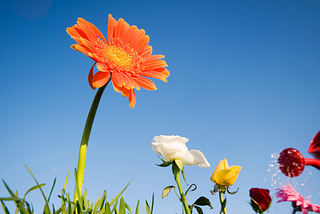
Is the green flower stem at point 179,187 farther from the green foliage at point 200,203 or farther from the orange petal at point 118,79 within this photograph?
the orange petal at point 118,79

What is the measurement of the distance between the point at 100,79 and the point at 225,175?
31.4 inches

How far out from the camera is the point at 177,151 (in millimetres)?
1189

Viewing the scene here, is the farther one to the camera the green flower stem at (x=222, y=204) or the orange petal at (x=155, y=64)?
the orange petal at (x=155, y=64)

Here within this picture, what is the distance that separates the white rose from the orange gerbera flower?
0.28 m

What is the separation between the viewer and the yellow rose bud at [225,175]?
1.12 metres

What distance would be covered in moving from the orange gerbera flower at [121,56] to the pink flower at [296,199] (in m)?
0.84

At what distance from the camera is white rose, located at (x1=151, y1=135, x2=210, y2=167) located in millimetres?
1177

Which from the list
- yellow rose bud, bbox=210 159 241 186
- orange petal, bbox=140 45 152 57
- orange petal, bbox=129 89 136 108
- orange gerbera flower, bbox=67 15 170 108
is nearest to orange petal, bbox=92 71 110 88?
orange gerbera flower, bbox=67 15 170 108

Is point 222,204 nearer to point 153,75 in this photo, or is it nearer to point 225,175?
point 225,175

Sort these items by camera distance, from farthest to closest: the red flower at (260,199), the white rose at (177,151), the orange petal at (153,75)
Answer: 1. the orange petal at (153,75)
2. the white rose at (177,151)
3. the red flower at (260,199)

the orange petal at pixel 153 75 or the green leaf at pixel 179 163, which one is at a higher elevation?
the orange petal at pixel 153 75

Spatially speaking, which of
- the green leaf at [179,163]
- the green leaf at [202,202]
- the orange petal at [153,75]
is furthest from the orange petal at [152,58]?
the green leaf at [202,202]

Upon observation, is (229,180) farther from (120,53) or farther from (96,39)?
(96,39)

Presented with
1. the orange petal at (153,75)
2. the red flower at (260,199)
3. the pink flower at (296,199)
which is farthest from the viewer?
the orange petal at (153,75)
